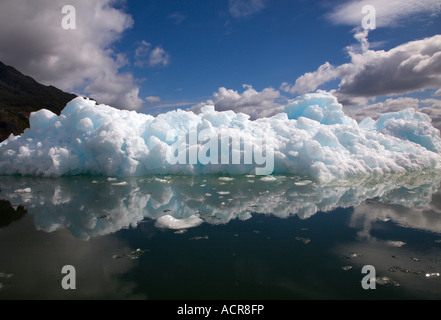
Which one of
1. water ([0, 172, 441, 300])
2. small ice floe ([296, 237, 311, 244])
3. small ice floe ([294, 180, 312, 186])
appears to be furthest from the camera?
small ice floe ([294, 180, 312, 186])

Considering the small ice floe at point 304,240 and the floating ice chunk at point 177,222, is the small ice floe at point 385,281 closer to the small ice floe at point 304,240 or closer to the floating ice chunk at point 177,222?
the small ice floe at point 304,240

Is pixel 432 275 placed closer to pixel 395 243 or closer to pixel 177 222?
pixel 395 243

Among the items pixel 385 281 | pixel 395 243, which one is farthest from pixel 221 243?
pixel 395 243

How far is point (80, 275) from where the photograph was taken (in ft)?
11.0

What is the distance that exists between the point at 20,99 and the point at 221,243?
110746 mm

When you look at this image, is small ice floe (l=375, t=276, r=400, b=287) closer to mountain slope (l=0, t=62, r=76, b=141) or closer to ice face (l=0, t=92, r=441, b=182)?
ice face (l=0, t=92, r=441, b=182)

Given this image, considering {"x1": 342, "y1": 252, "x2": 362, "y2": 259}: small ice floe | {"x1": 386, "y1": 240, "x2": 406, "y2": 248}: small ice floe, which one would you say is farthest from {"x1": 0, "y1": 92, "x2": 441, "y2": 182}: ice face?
{"x1": 342, "y1": 252, "x2": 362, "y2": 259}: small ice floe

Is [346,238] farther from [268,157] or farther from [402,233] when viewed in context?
[268,157]

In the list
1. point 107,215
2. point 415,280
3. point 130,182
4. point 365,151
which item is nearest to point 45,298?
point 107,215

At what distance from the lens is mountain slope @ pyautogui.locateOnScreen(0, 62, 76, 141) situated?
6059 cm

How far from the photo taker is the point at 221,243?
4227 mm

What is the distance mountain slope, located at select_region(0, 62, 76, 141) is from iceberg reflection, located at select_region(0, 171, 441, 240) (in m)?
50.7

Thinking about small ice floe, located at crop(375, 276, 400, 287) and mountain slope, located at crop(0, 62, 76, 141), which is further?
mountain slope, located at crop(0, 62, 76, 141)
